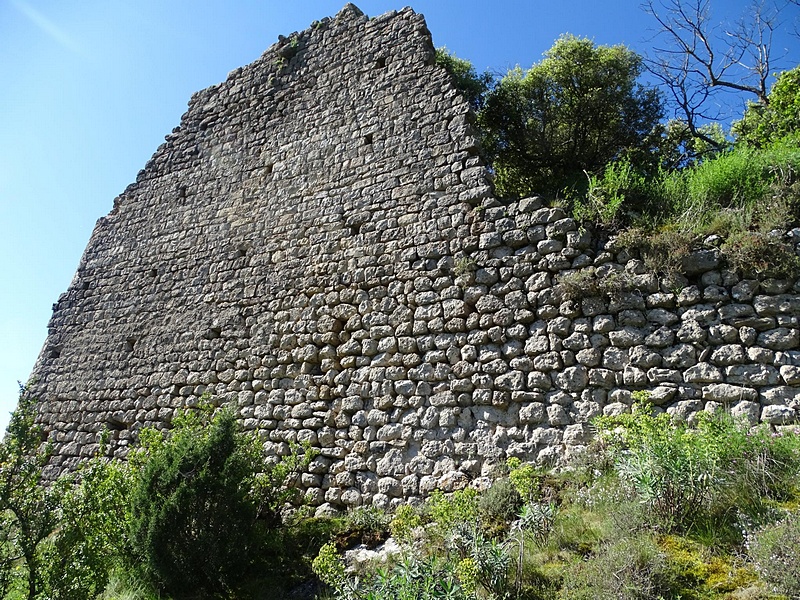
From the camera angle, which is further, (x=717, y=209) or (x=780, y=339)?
(x=717, y=209)

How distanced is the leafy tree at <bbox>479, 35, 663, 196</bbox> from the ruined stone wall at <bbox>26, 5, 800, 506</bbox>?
2721 millimetres

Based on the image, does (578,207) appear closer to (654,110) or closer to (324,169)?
(324,169)

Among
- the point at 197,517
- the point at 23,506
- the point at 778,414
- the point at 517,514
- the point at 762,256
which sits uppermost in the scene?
the point at 762,256

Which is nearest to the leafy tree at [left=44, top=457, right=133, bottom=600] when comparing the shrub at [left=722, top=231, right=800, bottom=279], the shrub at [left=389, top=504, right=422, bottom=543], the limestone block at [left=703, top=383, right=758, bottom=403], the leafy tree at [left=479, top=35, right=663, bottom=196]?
the shrub at [left=389, top=504, right=422, bottom=543]

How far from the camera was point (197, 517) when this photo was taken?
462cm

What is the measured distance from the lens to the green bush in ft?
14.7

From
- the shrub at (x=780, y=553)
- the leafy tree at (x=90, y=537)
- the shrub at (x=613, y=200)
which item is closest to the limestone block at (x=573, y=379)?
the shrub at (x=613, y=200)

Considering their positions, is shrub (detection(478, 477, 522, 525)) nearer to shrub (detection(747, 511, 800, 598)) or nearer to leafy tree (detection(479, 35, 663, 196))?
shrub (detection(747, 511, 800, 598))

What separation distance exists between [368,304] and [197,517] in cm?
277

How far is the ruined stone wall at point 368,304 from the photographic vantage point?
4.84 meters

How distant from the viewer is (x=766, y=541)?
3.12 meters

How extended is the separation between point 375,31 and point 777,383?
20.7 ft

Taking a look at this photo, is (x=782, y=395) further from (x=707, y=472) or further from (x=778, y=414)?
(x=707, y=472)

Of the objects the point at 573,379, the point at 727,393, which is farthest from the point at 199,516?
the point at 727,393
